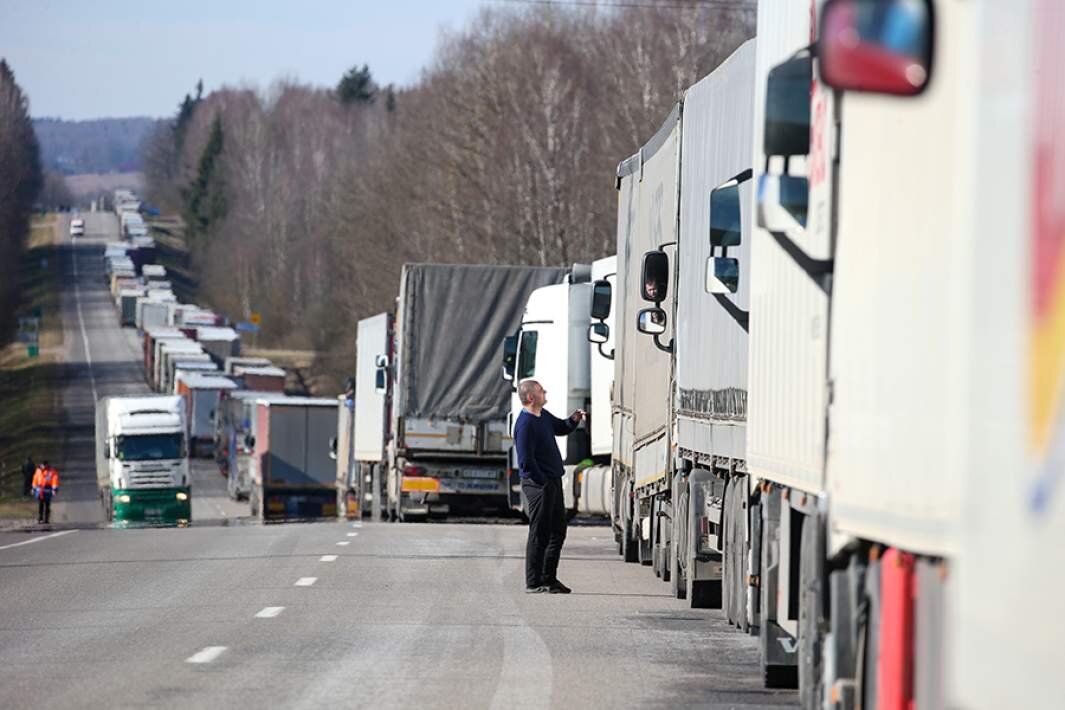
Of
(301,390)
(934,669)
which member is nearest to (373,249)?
(301,390)

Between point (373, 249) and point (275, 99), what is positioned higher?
point (275, 99)

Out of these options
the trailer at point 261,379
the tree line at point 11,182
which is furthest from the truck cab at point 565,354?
the tree line at point 11,182

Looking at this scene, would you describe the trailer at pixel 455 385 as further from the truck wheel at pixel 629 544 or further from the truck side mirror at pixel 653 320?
the truck side mirror at pixel 653 320

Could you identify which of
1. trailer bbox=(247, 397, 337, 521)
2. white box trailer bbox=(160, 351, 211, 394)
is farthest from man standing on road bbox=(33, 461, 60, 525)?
white box trailer bbox=(160, 351, 211, 394)

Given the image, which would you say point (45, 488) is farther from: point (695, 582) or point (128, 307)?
point (128, 307)

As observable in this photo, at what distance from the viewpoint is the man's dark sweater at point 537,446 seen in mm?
17859

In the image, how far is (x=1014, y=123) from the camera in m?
4.50

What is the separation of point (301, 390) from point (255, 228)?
1611 inches

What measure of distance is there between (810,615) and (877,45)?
458cm

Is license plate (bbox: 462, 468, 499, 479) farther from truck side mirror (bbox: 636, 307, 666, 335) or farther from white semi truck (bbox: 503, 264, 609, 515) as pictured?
truck side mirror (bbox: 636, 307, 666, 335)

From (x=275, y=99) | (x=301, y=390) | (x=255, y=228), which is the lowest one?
(x=301, y=390)

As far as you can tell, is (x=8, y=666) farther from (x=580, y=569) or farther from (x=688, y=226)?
(x=580, y=569)

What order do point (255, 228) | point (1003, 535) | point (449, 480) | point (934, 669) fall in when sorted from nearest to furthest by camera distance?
1. point (1003, 535)
2. point (934, 669)
3. point (449, 480)
4. point (255, 228)

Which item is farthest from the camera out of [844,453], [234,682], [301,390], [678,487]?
[301,390]
